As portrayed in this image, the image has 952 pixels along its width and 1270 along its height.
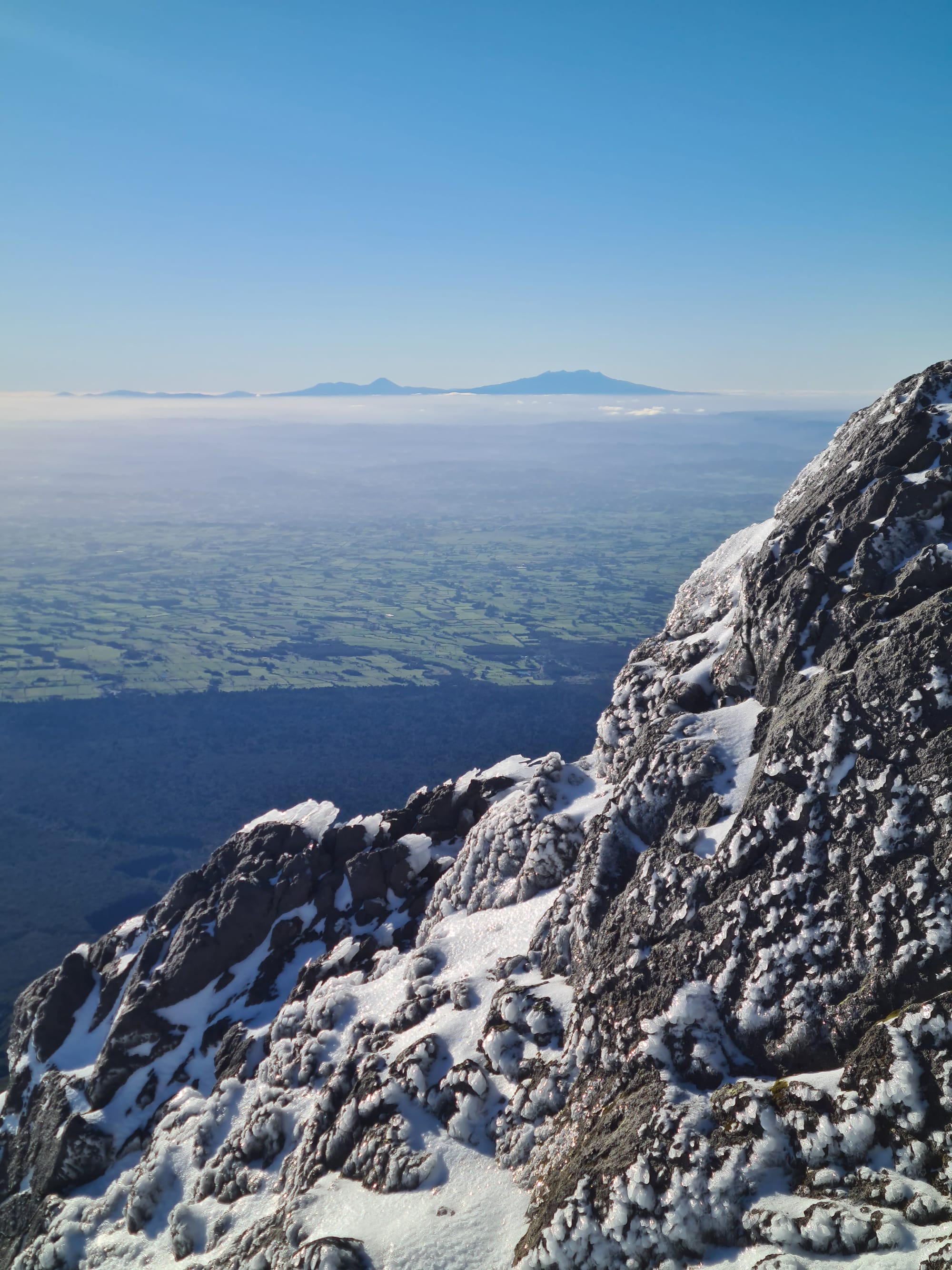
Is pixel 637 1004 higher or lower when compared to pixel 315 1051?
higher

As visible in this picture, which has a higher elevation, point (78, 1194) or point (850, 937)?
point (850, 937)

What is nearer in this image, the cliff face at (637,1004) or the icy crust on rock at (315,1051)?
the cliff face at (637,1004)

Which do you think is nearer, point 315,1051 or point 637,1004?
point 637,1004

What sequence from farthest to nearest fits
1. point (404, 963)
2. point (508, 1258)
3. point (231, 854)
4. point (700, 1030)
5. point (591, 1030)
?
point (231, 854) < point (404, 963) < point (591, 1030) < point (700, 1030) < point (508, 1258)

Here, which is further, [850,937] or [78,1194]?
[78,1194]

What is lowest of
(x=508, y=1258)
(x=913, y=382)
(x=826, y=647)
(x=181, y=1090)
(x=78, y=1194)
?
(x=78, y=1194)

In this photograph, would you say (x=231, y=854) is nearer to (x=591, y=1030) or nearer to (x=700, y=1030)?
(x=591, y=1030)

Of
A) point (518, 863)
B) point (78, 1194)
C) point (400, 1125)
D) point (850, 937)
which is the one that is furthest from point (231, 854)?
point (850, 937)

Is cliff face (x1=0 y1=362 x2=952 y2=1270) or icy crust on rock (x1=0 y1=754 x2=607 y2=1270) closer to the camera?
cliff face (x1=0 y1=362 x2=952 y2=1270)
